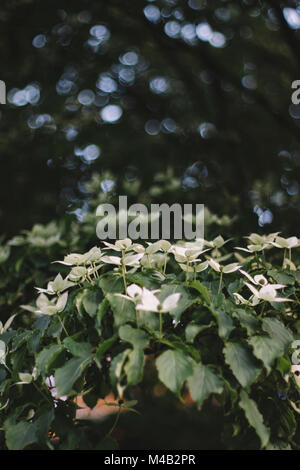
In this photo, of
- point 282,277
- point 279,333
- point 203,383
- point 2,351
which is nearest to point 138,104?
point 282,277

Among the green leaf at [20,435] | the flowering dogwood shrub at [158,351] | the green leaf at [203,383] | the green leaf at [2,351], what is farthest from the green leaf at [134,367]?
the green leaf at [2,351]

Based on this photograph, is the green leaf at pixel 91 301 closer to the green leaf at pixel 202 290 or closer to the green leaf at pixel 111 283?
the green leaf at pixel 111 283

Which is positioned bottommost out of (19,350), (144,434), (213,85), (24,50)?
(144,434)

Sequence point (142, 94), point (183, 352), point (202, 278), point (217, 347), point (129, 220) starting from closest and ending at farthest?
point (183, 352) < point (217, 347) < point (202, 278) < point (129, 220) < point (142, 94)

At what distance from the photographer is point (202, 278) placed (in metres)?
1.41

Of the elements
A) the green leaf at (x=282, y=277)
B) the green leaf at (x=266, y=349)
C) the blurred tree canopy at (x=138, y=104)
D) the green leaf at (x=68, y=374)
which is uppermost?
the blurred tree canopy at (x=138, y=104)

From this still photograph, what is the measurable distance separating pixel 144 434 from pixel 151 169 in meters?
2.38

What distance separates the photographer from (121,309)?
1043mm

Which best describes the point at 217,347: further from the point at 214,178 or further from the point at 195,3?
the point at 195,3

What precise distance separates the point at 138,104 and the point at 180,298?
12.4ft

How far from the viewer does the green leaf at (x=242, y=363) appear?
98 cm

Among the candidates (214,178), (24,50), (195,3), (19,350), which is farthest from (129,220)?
(24,50)

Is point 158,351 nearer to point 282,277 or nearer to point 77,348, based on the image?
point 77,348

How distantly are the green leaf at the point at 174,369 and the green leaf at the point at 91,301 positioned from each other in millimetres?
232
